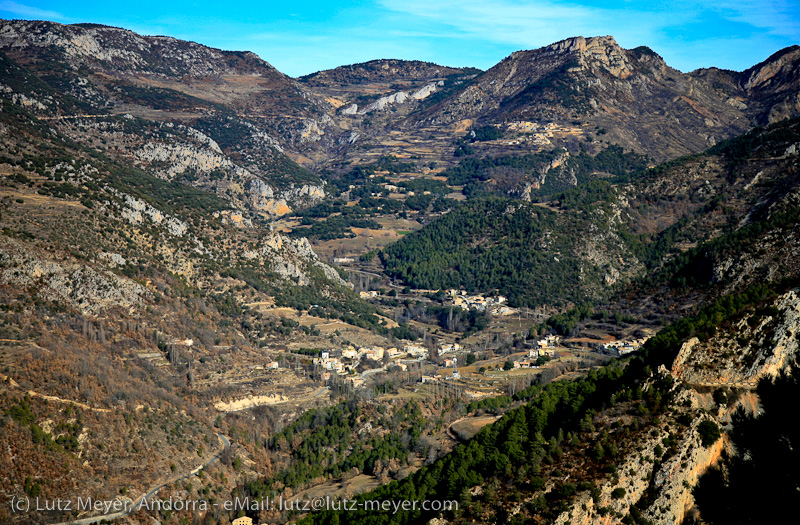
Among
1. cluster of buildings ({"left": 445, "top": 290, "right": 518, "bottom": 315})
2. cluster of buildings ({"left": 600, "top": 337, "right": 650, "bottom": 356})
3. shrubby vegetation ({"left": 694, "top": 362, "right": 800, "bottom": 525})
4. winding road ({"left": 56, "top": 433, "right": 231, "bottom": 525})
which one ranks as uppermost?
shrubby vegetation ({"left": 694, "top": 362, "right": 800, "bottom": 525})

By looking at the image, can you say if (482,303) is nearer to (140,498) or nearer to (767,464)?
(140,498)

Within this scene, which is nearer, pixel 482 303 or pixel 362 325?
pixel 362 325

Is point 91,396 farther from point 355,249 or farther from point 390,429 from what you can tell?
point 355,249

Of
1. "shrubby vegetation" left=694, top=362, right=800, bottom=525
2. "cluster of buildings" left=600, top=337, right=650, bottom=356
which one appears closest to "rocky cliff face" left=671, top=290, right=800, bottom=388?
"shrubby vegetation" left=694, top=362, right=800, bottom=525

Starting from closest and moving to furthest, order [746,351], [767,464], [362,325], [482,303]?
[767,464] → [746,351] → [362,325] → [482,303]

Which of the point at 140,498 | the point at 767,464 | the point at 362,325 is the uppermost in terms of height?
the point at 767,464

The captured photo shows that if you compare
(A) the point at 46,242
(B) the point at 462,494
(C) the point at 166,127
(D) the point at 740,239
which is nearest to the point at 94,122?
(C) the point at 166,127

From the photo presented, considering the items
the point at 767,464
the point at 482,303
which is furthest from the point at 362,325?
the point at 767,464

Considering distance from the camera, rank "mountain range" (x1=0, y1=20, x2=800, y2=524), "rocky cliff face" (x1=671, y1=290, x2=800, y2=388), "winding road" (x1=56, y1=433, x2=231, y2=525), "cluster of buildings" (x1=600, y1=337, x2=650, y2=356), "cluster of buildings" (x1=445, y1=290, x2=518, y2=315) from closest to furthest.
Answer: "rocky cliff face" (x1=671, y1=290, x2=800, y2=388), "mountain range" (x1=0, y1=20, x2=800, y2=524), "winding road" (x1=56, y1=433, x2=231, y2=525), "cluster of buildings" (x1=600, y1=337, x2=650, y2=356), "cluster of buildings" (x1=445, y1=290, x2=518, y2=315)

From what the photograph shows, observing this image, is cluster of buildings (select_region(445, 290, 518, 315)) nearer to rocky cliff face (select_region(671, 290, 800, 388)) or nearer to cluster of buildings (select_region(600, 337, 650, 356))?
cluster of buildings (select_region(600, 337, 650, 356))

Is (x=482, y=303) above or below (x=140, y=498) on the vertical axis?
above

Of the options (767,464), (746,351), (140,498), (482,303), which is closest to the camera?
(767,464)
